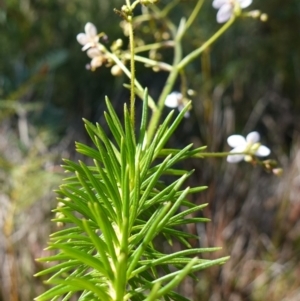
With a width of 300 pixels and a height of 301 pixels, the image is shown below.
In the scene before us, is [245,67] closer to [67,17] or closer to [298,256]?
[67,17]

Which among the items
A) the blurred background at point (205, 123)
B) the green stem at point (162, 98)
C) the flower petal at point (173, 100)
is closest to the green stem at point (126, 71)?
the green stem at point (162, 98)

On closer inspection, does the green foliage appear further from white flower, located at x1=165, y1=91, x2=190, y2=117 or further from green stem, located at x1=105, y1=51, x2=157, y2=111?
white flower, located at x1=165, y1=91, x2=190, y2=117

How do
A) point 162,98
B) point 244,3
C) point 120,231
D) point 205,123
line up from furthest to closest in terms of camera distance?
1. point 205,123
2. point 244,3
3. point 162,98
4. point 120,231

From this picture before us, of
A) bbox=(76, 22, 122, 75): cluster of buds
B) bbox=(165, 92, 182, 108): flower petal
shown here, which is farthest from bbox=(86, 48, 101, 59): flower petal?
bbox=(165, 92, 182, 108): flower petal

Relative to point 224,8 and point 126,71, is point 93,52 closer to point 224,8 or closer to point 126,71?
point 126,71

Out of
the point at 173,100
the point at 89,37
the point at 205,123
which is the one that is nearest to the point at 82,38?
the point at 89,37

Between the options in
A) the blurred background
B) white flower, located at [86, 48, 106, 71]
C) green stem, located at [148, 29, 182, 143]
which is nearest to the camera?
green stem, located at [148, 29, 182, 143]

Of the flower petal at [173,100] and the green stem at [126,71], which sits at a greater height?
the green stem at [126,71]

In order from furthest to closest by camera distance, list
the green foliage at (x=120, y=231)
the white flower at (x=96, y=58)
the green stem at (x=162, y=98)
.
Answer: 1. the white flower at (x=96, y=58)
2. the green stem at (x=162, y=98)
3. the green foliage at (x=120, y=231)

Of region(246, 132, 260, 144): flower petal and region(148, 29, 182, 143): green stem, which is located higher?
region(148, 29, 182, 143): green stem

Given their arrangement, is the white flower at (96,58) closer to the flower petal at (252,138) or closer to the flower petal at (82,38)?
the flower petal at (82,38)
